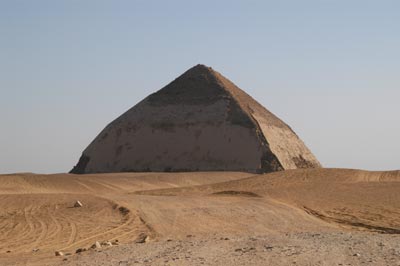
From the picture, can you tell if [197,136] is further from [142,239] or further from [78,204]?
[142,239]

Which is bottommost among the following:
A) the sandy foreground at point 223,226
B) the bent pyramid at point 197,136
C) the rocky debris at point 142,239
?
the rocky debris at point 142,239

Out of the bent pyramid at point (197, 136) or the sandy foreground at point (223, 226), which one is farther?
the bent pyramid at point (197, 136)

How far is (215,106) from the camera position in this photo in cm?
5225

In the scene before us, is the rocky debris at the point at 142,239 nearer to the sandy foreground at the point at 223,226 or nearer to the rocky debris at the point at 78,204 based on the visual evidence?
the sandy foreground at the point at 223,226

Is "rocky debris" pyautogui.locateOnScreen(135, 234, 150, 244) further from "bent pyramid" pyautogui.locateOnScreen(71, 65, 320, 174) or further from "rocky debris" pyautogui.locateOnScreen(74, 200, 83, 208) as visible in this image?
"bent pyramid" pyautogui.locateOnScreen(71, 65, 320, 174)

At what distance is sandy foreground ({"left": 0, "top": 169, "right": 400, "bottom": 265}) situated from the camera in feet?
28.8

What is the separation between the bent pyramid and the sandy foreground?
19.9 m

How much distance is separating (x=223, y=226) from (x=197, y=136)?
3605 centimetres

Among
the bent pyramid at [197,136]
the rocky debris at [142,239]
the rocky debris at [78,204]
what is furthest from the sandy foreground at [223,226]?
the bent pyramid at [197,136]

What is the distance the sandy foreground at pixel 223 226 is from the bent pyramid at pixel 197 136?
783 inches

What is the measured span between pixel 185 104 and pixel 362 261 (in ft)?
150

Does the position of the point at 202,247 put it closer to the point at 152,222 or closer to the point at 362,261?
the point at 362,261

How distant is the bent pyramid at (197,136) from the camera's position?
47.8 m

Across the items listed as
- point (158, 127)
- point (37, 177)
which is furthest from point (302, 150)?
point (37, 177)
